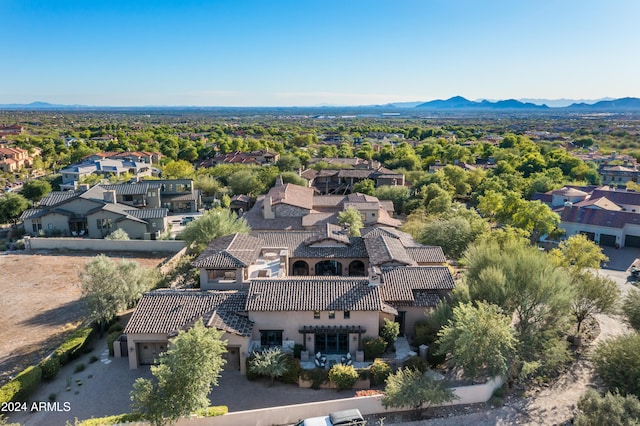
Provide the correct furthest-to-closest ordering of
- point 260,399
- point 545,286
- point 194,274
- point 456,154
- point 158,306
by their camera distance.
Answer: point 456,154, point 194,274, point 158,306, point 545,286, point 260,399

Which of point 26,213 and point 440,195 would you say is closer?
point 26,213

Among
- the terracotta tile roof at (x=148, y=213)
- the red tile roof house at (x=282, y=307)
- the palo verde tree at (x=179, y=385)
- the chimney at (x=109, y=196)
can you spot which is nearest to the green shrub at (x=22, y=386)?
the red tile roof house at (x=282, y=307)

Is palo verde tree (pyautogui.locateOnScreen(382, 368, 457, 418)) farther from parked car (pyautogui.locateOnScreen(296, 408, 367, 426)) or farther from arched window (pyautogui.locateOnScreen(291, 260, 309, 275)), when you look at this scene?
arched window (pyautogui.locateOnScreen(291, 260, 309, 275))

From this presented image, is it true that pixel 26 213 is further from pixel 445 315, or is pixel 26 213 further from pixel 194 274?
pixel 445 315

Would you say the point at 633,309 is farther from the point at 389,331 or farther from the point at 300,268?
the point at 300,268

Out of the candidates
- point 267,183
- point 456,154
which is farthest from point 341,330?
point 456,154

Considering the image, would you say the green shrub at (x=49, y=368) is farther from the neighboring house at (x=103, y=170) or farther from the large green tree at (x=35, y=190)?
the neighboring house at (x=103, y=170)

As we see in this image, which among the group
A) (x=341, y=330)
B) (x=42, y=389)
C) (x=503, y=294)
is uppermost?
(x=503, y=294)
